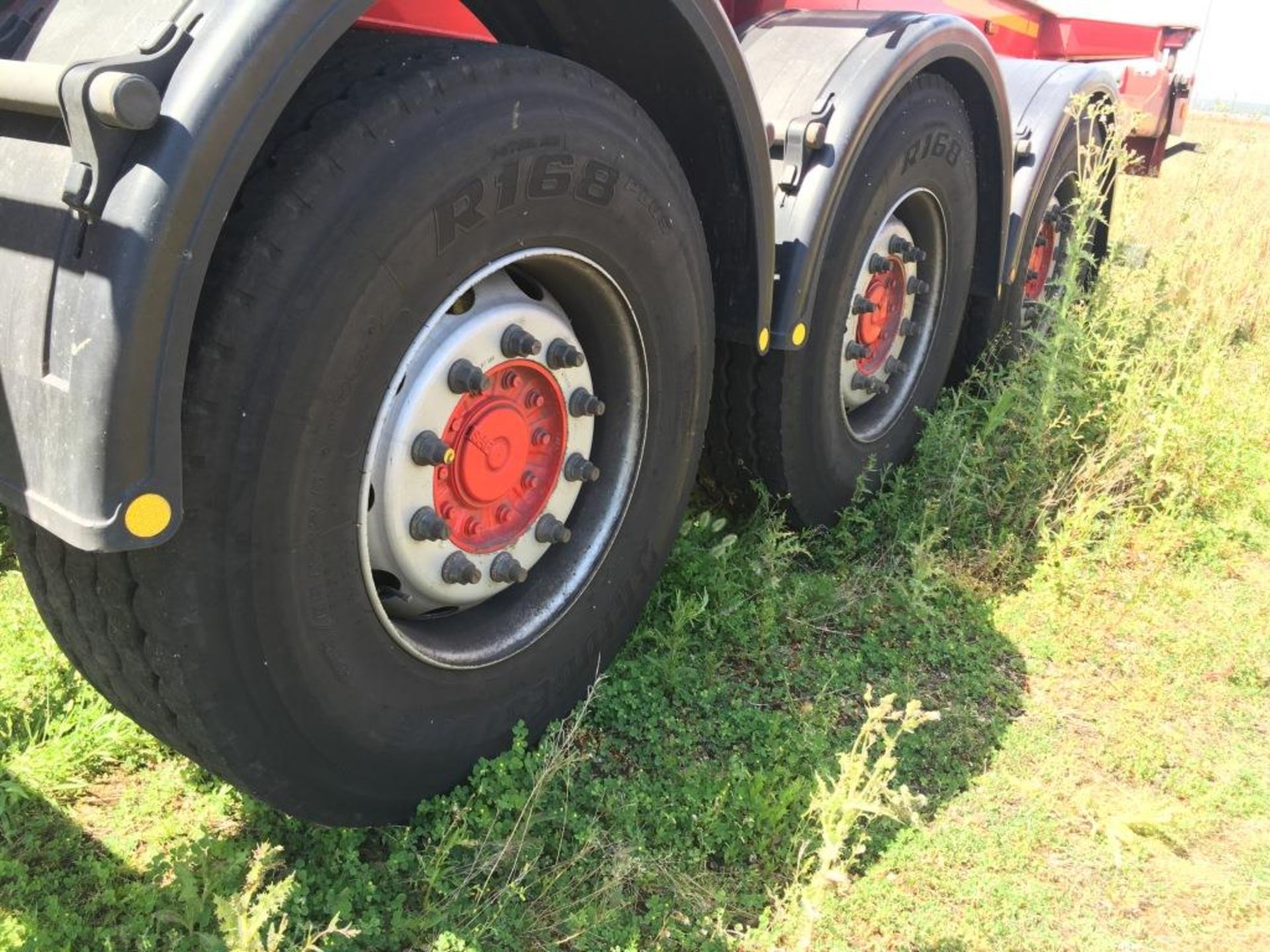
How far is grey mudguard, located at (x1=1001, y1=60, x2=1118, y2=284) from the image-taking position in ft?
12.1

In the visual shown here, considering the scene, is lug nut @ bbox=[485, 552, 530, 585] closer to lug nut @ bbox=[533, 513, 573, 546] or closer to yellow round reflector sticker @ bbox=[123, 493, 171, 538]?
lug nut @ bbox=[533, 513, 573, 546]

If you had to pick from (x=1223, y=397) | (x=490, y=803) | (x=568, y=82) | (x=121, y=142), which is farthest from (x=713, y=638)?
(x=1223, y=397)

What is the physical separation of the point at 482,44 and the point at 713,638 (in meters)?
1.50

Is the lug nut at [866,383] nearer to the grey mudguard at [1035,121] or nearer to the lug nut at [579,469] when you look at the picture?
the grey mudguard at [1035,121]

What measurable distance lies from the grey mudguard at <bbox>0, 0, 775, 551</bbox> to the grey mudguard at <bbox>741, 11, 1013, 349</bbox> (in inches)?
52.9

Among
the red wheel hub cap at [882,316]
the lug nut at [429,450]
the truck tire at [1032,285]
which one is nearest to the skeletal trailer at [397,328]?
the lug nut at [429,450]

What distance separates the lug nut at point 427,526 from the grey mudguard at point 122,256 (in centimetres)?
47

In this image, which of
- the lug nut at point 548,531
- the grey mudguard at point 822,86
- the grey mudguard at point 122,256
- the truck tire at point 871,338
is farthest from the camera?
the truck tire at point 871,338

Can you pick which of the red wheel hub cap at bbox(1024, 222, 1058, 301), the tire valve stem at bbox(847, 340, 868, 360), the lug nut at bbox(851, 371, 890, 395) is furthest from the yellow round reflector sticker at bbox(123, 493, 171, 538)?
the red wheel hub cap at bbox(1024, 222, 1058, 301)

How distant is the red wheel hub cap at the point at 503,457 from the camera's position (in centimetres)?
188

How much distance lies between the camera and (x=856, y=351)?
3092 mm

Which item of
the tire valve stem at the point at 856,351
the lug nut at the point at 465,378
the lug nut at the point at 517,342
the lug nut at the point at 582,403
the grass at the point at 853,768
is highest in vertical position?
the lug nut at the point at 517,342

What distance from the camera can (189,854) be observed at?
5.99ft

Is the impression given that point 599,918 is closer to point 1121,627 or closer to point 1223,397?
point 1121,627
